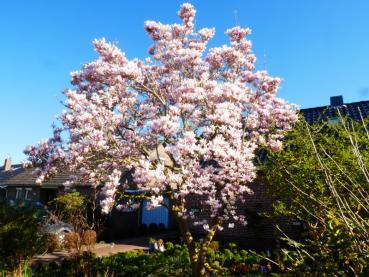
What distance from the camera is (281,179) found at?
927cm

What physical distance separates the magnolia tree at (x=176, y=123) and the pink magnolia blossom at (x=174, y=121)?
27 mm

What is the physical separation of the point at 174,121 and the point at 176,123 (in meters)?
0.28

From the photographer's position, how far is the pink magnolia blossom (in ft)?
28.6

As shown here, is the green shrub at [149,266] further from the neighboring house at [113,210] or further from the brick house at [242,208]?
the neighboring house at [113,210]

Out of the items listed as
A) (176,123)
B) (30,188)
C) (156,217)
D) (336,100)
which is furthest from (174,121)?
(30,188)

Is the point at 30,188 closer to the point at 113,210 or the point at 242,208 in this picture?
the point at 113,210

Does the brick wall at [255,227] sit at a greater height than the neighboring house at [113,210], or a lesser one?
lesser

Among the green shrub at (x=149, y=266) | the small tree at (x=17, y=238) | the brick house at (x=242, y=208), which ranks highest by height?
the brick house at (x=242, y=208)

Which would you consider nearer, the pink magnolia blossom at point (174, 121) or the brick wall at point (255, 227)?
the pink magnolia blossom at point (174, 121)

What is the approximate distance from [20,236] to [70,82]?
4.60 m

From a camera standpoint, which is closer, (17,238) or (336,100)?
(17,238)

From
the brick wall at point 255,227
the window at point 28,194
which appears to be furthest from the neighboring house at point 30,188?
the brick wall at point 255,227

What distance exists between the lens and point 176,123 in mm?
8844

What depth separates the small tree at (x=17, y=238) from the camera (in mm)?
10305
